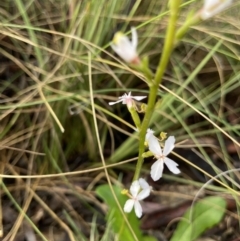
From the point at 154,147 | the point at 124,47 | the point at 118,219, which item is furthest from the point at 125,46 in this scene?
the point at 118,219

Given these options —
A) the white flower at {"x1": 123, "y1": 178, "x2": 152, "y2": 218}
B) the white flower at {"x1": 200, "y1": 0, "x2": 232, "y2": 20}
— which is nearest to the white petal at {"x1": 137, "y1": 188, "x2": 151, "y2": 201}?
the white flower at {"x1": 123, "y1": 178, "x2": 152, "y2": 218}

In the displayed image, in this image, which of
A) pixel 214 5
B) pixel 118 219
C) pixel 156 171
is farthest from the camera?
pixel 118 219

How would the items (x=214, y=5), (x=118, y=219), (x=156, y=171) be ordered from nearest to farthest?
(x=214, y=5) → (x=156, y=171) → (x=118, y=219)

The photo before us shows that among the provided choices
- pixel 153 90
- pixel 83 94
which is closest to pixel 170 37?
pixel 153 90

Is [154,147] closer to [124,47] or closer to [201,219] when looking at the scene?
[124,47]

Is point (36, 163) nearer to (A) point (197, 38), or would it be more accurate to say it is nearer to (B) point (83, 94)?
(B) point (83, 94)

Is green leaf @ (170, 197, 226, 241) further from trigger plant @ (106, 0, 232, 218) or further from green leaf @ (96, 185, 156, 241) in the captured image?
trigger plant @ (106, 0, 232, 218)

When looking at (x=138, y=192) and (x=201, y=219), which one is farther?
(x=201, y=219)

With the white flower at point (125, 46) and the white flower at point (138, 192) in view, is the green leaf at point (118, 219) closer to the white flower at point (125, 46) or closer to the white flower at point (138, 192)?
the white flower at point (138, 192)

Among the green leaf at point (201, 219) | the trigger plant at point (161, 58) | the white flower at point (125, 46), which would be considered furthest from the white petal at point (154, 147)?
the green leaf at point (201, 219)
